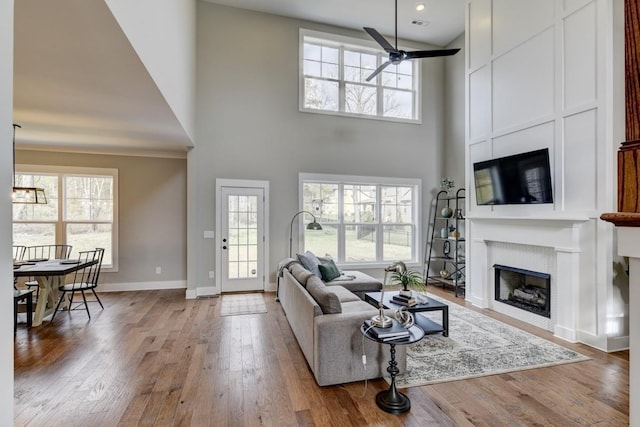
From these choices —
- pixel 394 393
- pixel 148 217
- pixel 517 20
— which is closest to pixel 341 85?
pixel 517 20

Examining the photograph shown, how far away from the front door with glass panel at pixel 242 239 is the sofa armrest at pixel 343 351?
138 inches

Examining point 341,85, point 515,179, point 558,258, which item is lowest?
point 558,258

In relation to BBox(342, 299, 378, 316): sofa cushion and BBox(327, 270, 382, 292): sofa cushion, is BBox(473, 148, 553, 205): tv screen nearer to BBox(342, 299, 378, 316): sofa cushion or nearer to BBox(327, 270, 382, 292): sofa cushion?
BBox(327, 270, 382, 292): sofa cushion

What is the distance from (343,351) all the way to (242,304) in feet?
9.55

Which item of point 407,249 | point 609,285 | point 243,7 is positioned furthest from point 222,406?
point 243,7

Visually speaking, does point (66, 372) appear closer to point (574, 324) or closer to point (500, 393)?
point (500, 393)

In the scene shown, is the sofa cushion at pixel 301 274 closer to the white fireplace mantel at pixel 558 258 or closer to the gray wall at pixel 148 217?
the white fireplace mantel at pixel 558 258

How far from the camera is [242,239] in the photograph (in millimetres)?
6070

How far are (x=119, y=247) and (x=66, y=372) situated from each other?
341 cm

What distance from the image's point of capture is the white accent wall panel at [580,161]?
357cm

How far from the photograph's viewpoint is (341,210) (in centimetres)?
666

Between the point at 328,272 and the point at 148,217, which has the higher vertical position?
the point at 148,217

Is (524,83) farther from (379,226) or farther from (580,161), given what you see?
A: (379,226)

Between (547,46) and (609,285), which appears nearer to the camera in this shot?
(609,285)
